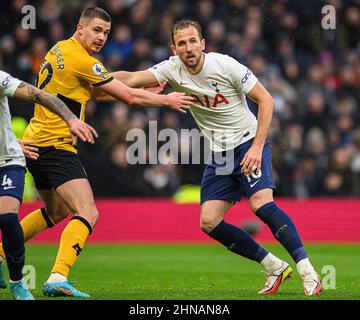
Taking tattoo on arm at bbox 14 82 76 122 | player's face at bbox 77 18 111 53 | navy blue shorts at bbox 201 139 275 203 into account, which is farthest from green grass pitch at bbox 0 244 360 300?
player's face at bbox 77 18 111 53

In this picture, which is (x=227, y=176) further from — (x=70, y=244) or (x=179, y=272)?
(x=179, y=272)

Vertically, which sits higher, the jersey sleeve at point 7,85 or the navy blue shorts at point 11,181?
the jersey sleeve at point 7,85

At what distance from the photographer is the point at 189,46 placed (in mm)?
7988

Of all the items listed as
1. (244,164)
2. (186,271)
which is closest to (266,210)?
(244,164)

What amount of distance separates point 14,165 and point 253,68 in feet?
31.9

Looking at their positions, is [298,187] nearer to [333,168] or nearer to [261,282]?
[333,168]

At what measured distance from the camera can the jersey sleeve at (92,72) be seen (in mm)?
7754

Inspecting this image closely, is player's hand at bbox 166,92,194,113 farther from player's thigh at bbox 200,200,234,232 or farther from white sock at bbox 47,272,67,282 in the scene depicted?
white sock at bbox 47,272,67,282

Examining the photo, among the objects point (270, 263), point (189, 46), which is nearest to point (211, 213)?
point (270, 263)

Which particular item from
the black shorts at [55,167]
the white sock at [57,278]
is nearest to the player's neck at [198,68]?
the black shorts at [55,167]

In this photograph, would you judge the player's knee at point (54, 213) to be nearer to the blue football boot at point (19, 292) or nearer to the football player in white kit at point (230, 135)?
the football player in white kit at point (230, 135)

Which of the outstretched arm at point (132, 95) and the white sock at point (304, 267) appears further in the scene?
the outstretched arm at point (132, 95)
